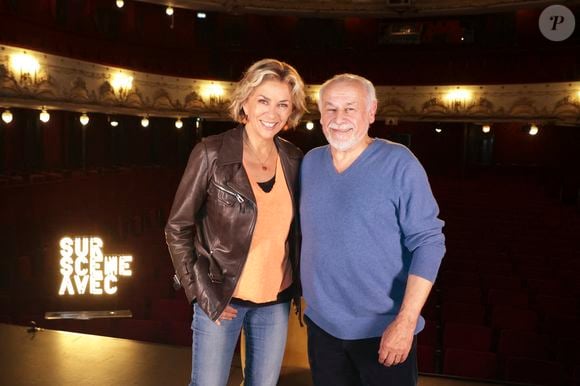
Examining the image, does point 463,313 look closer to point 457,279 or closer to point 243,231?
point 457,279

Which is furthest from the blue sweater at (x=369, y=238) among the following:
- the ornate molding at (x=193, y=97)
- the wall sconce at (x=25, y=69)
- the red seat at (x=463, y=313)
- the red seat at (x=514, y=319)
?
the wall sconce at (x=25, y=69)

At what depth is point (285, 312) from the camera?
1.98 m

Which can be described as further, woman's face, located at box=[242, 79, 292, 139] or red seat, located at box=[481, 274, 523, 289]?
red seat, located at box=[481, 274, 523, 289]

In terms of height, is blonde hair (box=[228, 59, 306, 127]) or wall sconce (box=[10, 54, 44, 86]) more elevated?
wall sconce (box=[10, 54, 44, 86])

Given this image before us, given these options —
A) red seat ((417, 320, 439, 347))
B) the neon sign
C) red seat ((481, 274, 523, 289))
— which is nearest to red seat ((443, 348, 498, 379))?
red seat ((417, 320, 439, 347))

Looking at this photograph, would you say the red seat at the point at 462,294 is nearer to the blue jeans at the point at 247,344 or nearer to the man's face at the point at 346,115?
the blue jeans at the point at 247,344

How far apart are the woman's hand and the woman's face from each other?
0.62 metres

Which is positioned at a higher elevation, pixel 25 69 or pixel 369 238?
pixel 25 69

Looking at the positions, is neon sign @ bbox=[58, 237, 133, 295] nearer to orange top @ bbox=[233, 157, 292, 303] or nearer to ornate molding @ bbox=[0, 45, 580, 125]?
orange top @ bbox=[233, 157, 292, 303]

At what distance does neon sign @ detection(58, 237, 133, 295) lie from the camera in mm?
4961

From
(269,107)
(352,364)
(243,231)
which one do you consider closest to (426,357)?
(352,364)

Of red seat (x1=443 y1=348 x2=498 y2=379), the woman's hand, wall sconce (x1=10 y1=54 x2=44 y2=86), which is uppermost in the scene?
wall sconce (x1=10 y1=54 x2=44 y2=86)

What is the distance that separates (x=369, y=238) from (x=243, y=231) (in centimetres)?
43

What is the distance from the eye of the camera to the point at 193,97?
17188 mm
